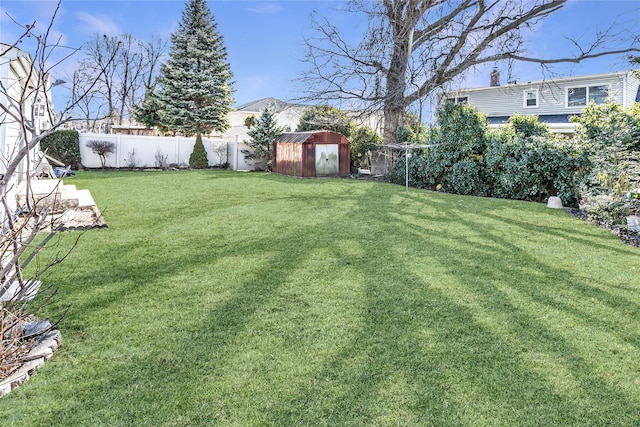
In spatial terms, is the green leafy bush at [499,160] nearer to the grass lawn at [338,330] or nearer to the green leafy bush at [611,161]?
the green leafy bush at [611,161]

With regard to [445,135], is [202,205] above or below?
below

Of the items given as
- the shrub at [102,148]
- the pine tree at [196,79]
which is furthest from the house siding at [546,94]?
the shrub at [102,148]

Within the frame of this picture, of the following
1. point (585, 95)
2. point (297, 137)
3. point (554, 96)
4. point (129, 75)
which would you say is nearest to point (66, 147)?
point (297, 137)

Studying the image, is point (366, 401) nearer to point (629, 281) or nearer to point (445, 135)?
point (629, 281)

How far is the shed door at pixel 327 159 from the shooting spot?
13528 mm

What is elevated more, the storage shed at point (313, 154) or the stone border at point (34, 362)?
the storage shed at point (313, 154)

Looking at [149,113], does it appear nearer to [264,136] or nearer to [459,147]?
[264,136]

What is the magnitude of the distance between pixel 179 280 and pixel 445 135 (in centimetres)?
899

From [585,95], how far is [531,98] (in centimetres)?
220

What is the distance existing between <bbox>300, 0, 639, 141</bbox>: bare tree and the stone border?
483 inches

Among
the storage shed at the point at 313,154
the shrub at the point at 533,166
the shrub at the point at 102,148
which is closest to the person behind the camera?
the shrub at the point at 533,166

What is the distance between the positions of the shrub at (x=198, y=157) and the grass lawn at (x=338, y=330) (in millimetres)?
10637

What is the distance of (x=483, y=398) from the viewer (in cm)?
203

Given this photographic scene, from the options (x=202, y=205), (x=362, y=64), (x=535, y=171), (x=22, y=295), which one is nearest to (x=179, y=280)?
(x=22, y=295)
